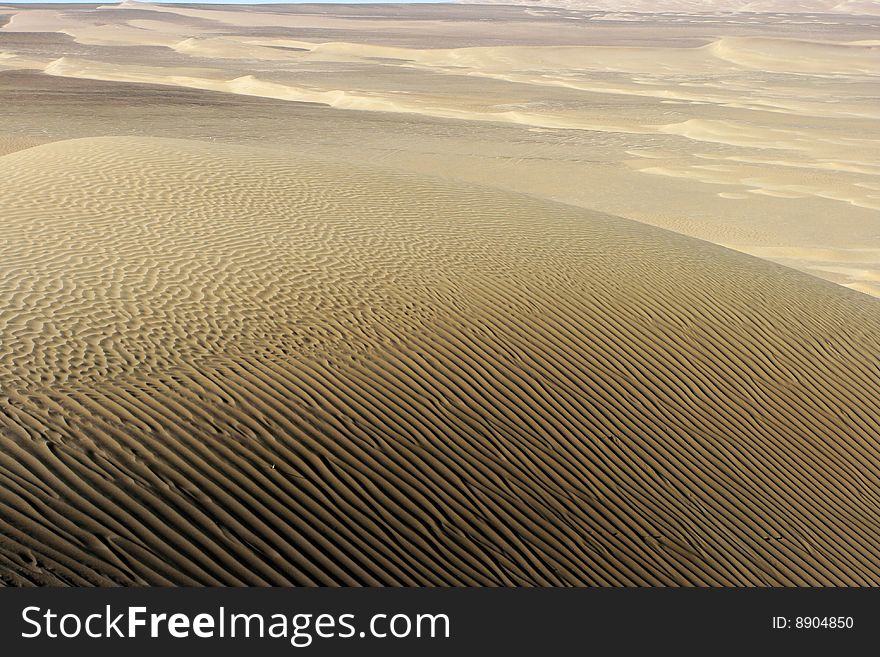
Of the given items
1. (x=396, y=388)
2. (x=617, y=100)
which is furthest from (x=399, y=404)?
(x=617, y=100)

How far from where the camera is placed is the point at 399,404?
5.96 meters

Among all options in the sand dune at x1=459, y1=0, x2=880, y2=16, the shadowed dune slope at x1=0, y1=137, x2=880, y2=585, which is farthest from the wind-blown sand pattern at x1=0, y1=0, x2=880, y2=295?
the sand dune at x1=459, y1=0, x2=880, y2=16

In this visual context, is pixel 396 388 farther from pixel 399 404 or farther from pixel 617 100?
pixel 617 100

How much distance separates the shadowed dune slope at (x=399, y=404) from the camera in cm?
482

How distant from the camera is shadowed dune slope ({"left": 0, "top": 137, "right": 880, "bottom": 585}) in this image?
482 centimetres

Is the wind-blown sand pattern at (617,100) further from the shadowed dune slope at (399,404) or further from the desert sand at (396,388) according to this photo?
the shadowed dune slope at (399,404)

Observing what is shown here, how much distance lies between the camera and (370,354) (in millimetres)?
6320

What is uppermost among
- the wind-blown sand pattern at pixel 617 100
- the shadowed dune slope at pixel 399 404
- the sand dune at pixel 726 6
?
the sand dune at pixel 726 6

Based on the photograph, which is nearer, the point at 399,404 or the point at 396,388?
the point at 399,404

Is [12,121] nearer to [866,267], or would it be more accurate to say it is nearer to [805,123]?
[866,267]

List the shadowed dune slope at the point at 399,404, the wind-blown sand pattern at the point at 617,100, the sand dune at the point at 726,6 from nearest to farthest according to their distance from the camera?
the shadowed dune slope at the point at 399,404, the wind-blown sand pattern at the point at 617,100, the sand dune at the point at 726,6

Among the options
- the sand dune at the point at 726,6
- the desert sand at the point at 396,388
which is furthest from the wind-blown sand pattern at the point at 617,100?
the sand dune at the point at 726,6

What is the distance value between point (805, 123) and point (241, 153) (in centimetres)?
2600

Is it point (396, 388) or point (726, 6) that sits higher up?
point (726, 6)
